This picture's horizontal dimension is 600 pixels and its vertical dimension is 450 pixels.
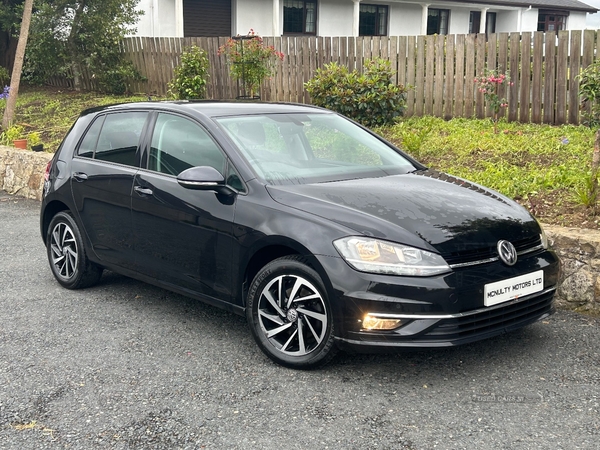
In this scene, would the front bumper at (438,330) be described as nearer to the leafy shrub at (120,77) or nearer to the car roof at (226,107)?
the car roof at (226,107)

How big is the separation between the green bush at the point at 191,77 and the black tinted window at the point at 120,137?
976cm

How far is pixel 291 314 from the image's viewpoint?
4.43 metres

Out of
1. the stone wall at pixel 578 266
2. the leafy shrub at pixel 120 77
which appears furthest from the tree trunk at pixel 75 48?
the stone wall at pixel 578 266

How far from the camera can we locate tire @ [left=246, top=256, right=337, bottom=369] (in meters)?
4.30

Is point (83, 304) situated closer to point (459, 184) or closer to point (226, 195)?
point (226, 195)

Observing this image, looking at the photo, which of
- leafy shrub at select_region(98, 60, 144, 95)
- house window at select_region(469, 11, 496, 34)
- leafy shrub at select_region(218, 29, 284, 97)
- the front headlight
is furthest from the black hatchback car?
house window at select_region(469, 11, 496, 34)

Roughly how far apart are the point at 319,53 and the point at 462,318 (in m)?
12.0

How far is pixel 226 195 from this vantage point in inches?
189

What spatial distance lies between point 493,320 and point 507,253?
1.32ft

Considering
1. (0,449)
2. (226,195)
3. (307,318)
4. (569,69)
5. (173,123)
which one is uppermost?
(569,69)

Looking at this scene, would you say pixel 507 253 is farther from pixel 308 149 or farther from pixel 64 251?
pixel 64 251

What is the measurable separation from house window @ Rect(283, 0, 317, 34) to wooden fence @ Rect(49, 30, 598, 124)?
31.9ft

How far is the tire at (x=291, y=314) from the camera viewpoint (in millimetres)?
4305

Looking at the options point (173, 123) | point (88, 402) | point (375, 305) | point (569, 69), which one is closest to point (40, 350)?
point (88, 402)
